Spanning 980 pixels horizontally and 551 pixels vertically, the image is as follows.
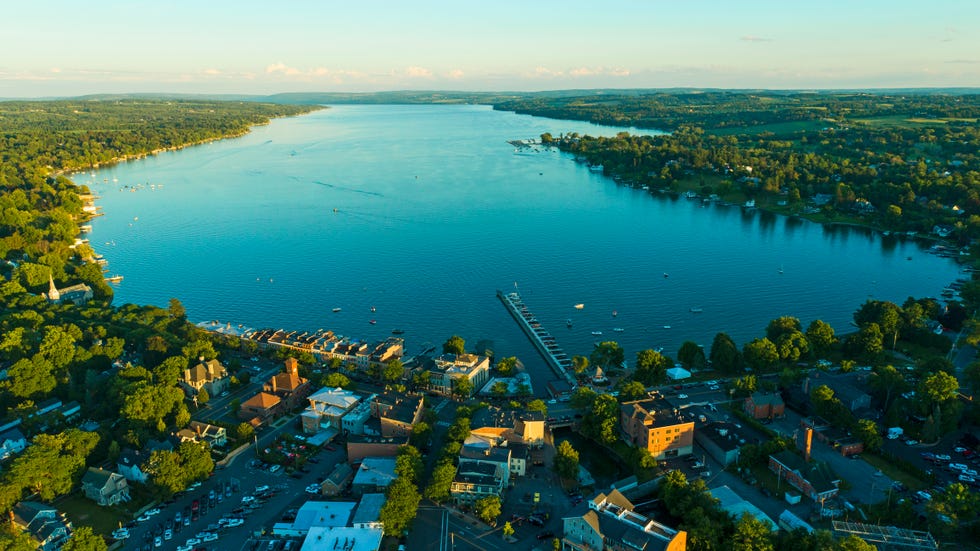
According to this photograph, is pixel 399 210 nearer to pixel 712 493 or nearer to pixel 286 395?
pixel 286 395

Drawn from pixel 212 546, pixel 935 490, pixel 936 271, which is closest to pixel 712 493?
pixel 935 490

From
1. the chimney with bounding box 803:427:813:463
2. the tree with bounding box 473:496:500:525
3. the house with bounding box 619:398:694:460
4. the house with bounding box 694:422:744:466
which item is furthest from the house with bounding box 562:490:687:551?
the chimney with bounding box 803:427:813:463

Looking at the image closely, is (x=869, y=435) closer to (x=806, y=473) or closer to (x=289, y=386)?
(x=806, y=473)

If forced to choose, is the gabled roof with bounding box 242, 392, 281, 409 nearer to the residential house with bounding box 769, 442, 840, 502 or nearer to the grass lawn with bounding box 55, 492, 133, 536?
the grass lawn with bounding box 55, 492, 133, 536

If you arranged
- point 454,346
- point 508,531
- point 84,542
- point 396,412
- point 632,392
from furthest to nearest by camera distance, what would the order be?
point 454,346 → point 632,392 → point 396,412 → point 508,531 → point 84,542

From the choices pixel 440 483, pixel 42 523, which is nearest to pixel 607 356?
pixel 440 483

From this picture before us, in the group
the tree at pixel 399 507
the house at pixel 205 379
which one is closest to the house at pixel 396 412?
the tree at pixel 399 507
